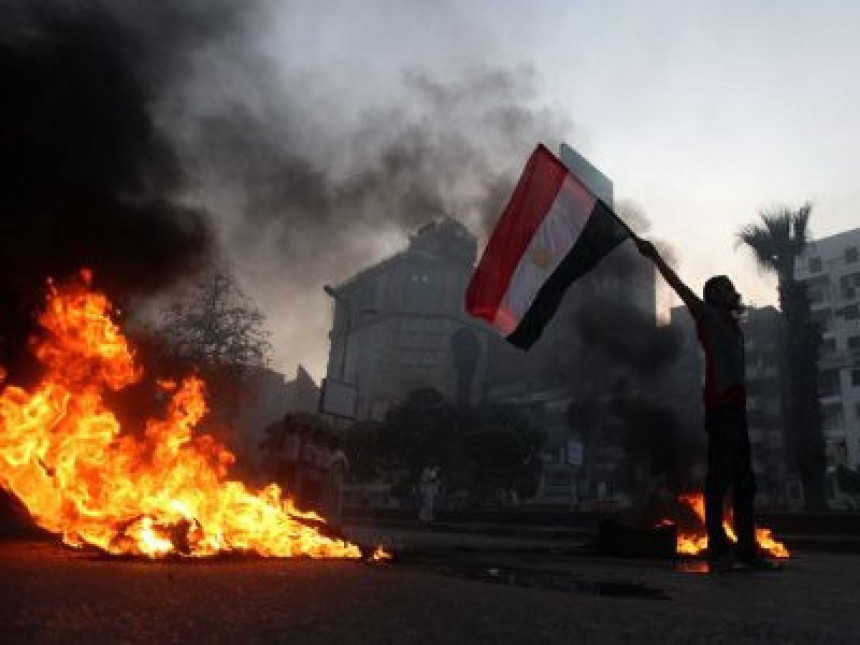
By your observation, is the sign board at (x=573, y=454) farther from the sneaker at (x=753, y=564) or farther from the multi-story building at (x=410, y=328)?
the multi-story building at (x=410, y=328)

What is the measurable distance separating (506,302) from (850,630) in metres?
5.11

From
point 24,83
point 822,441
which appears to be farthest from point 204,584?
point 822,441

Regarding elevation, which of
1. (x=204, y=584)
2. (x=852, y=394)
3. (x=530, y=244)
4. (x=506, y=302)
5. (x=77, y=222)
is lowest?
(x=204, y=584)

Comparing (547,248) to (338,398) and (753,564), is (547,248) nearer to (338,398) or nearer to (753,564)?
(753,564)

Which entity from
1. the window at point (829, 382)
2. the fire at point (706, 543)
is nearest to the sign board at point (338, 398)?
the fire at point (706, 543)

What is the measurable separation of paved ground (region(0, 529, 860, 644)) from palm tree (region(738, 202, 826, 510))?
24.9 m

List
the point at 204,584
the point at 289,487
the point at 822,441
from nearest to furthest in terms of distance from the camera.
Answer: the point at 204,584 < the point at 289,487 < the point at 822,441

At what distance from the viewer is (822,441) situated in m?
26.9

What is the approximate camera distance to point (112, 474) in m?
5.93

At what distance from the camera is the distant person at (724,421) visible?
6016mm

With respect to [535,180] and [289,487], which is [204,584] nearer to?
[535,180]

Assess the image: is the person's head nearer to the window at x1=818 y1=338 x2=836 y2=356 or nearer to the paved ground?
the paved ground

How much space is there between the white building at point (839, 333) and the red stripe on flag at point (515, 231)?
203ft

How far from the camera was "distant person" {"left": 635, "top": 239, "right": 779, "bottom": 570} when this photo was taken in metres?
6.02
